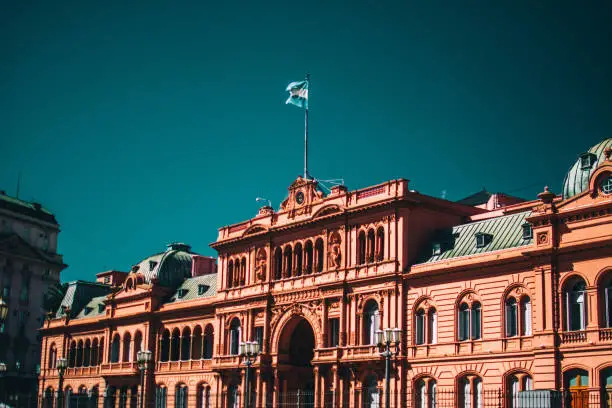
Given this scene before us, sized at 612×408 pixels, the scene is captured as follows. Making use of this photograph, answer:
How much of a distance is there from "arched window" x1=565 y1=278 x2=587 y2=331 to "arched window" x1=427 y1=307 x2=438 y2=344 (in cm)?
1087

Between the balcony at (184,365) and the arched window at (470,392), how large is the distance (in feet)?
96.1

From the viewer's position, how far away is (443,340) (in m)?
63.5

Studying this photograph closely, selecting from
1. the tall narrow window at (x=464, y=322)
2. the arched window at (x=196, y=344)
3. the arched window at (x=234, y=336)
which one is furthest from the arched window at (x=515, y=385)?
the arched window at (x=196, y=344)

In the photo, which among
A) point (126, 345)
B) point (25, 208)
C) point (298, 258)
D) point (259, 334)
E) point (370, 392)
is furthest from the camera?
point (25, 208)

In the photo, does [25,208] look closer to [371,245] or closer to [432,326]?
[371,245]

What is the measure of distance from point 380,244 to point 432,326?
23.8ft

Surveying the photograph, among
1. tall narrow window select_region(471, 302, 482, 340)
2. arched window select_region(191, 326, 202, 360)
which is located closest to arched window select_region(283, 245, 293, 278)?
arched window select_region(191, 326, 202, 360)

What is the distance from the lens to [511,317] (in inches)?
2359

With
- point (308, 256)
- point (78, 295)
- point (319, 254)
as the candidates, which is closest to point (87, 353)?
point (78, 295)

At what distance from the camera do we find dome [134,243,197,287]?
9738 centimetres

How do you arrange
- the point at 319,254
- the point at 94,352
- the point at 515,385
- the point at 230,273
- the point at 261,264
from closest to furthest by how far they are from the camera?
the point at 515,385 → the point at 319,254 → the point at 261,264 → the point at 230,273 → the point at 94,352

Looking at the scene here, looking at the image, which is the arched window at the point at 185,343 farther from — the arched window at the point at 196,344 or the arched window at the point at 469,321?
the arched window at the point at 469,321

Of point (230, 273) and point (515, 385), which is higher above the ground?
point (230, 273)

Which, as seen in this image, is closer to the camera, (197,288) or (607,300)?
(607,300)
